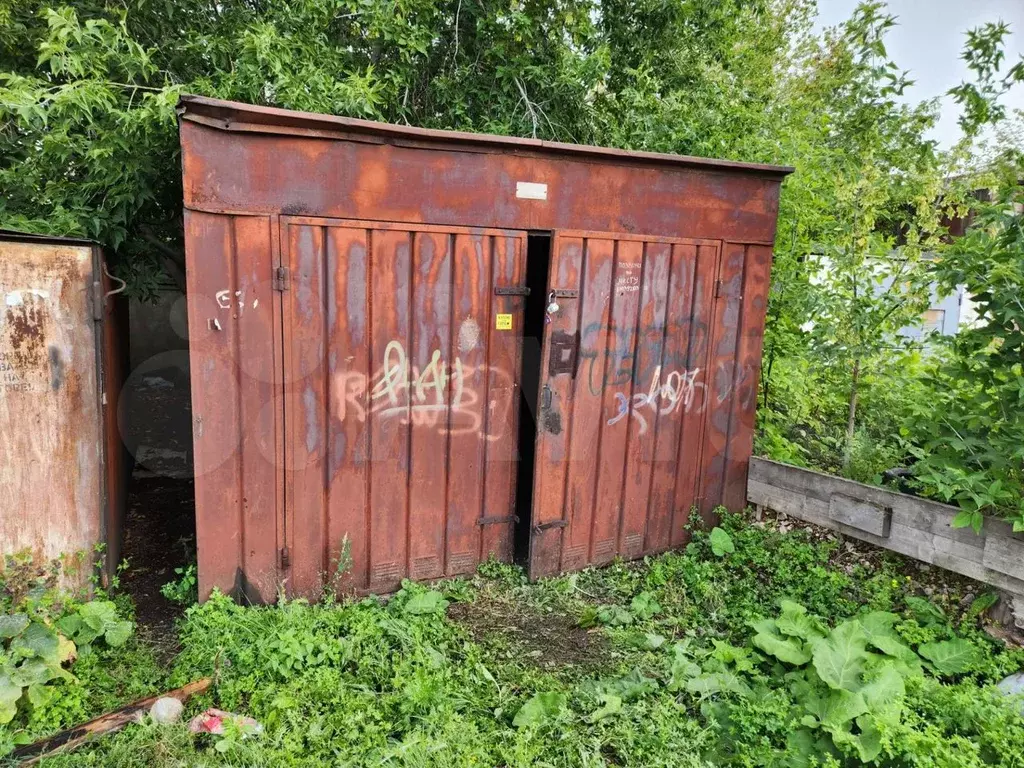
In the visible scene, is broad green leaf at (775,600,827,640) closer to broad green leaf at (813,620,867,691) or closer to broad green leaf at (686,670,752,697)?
broad green leaf at (813,620,867,691)

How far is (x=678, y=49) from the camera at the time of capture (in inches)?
266

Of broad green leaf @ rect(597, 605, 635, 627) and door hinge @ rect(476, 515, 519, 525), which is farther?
door hinge @ rect(476, 515, 519, 525)

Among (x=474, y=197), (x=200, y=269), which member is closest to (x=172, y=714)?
(x=200, y=269)

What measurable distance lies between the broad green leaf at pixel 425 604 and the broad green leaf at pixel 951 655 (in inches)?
102

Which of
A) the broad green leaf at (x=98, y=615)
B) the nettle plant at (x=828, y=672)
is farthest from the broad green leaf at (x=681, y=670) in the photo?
the broad green leaf at (x=98, y=615)

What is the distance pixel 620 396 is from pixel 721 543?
4.36 feet

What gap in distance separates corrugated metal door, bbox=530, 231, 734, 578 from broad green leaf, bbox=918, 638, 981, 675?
1.81m

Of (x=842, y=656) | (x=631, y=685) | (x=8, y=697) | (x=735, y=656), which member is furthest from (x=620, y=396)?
(x=8, y=697)

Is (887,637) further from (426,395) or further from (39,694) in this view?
(39,694)

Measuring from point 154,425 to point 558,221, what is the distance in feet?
17.1

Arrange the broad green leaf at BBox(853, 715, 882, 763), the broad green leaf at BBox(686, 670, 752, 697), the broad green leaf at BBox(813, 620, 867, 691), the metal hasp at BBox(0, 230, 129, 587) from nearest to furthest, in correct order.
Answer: the broad green leaf at BBox(853, 715, 882, 763) → the broad green leaf at BBox(813, 620, 867, 691) → the broad green leaf at BBox(686, 670, 752, 697) → the metal hasp at BBox(0, 230, 129, 587)

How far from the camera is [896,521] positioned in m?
3.96

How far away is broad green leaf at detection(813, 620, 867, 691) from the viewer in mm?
2926

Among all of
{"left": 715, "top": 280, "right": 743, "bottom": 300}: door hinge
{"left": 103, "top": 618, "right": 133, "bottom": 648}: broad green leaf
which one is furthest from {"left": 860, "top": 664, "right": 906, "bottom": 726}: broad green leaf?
{"left": 103, "top": 618, "right": 133, "bottom": 648}: broad green leaf
